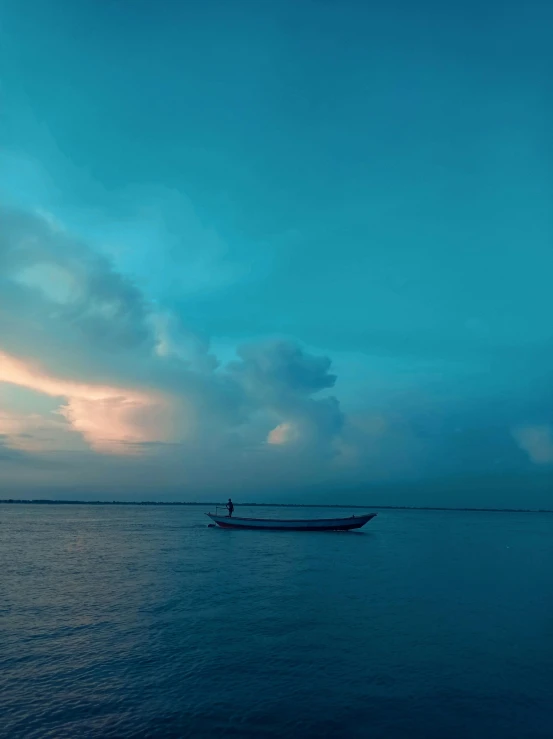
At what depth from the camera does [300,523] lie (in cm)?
7875

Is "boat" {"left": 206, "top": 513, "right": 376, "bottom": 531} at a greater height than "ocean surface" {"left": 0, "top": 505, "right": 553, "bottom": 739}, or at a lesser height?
greater

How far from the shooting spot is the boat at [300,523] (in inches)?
3081

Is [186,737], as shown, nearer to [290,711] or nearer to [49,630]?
[290,711]

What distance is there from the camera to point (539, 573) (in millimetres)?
41875

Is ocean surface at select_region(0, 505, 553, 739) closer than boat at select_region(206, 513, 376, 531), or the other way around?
ocean surface at select_region(0, 505, 553, 739)

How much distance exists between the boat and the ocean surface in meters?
40.7

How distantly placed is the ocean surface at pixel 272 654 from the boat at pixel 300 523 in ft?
134

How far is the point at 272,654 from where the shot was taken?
18.3 meters

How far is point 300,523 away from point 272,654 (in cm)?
6197

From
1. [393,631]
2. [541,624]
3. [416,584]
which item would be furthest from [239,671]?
[416,584]

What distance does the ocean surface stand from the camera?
13211 mm

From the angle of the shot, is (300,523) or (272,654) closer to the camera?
(272,654)

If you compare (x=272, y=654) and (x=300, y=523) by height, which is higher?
(x=300, y=523)

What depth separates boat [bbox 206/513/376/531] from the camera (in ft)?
257
